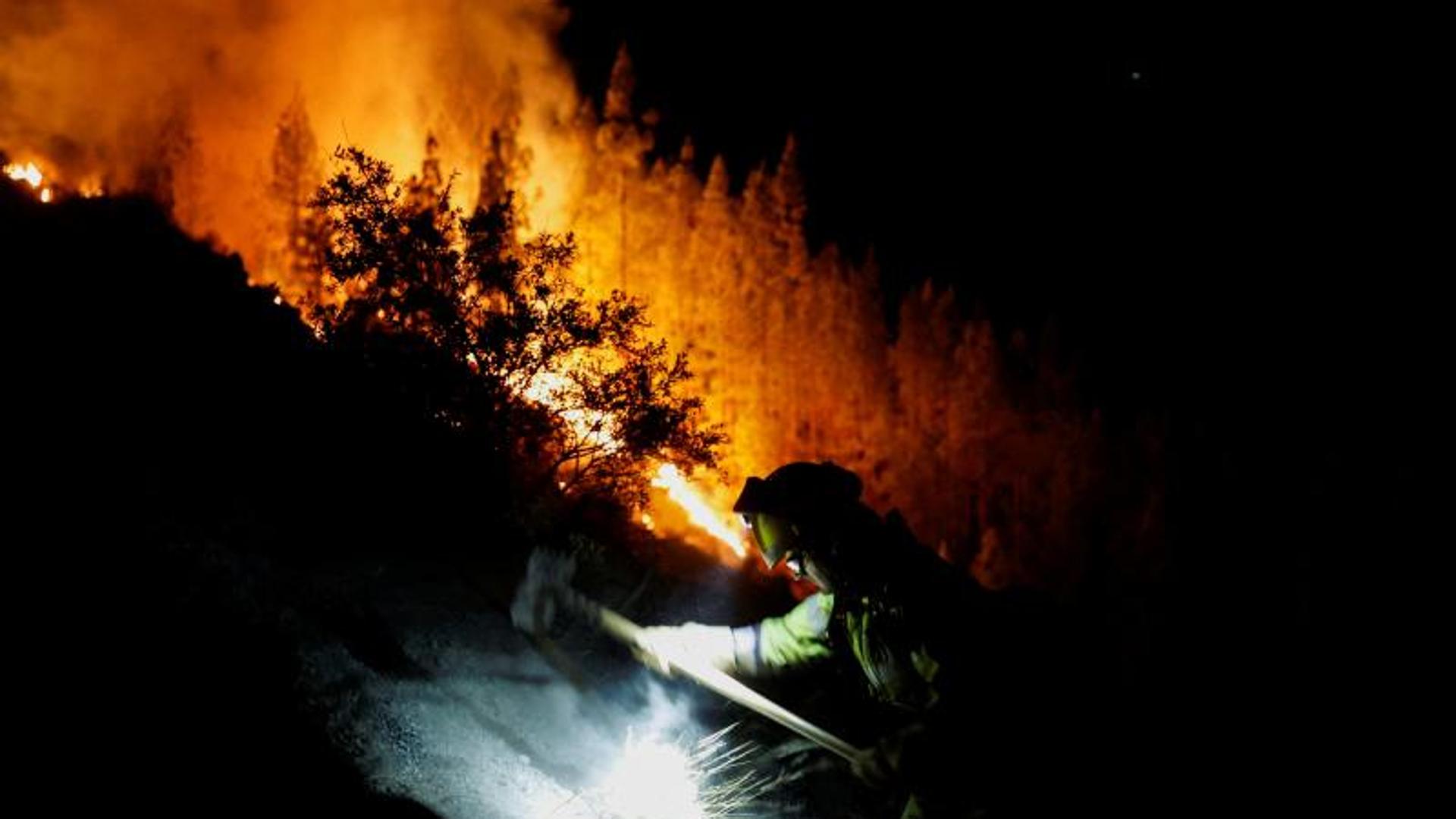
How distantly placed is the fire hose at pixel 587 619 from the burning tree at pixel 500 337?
373 inches

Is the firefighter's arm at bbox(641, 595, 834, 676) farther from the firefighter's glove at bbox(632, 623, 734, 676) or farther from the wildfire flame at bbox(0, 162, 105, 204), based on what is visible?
the wildfire flame at bbox(0, 162, 105, 204)

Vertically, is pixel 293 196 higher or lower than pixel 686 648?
higher

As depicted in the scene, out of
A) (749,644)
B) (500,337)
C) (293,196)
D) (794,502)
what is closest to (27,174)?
(293,196)

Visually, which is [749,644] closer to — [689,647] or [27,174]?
[689,647]

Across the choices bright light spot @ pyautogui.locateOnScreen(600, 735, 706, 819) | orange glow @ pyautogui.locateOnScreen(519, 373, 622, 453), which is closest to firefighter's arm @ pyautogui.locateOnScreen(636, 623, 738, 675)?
bright light spot @ pyautogui.locateOnScreen(600, 735, 706, 819)

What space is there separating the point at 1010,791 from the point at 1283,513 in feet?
124

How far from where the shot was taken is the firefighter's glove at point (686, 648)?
4.93m

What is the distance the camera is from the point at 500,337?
14.6 meters

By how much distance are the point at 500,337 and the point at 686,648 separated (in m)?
10.5

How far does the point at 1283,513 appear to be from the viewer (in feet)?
116

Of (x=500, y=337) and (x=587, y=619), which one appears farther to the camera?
(x=500, y=337)

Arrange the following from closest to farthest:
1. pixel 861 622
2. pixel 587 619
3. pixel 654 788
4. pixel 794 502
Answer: pixel 794 502 → pixel 861 622 → pixel 587 619 → pixel 654 788

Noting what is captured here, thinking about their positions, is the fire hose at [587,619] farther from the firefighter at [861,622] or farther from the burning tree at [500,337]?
the burning tree at [500,337]

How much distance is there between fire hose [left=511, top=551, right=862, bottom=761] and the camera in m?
4.76
